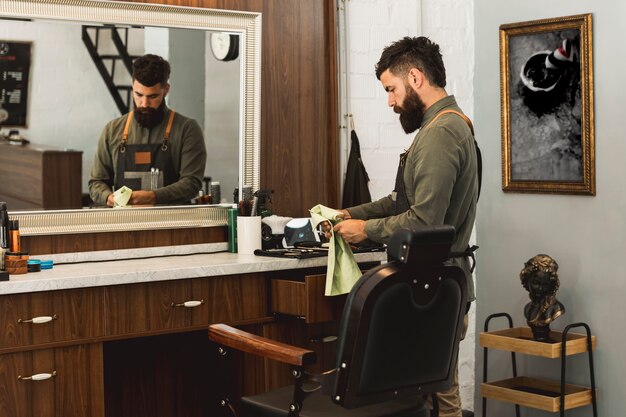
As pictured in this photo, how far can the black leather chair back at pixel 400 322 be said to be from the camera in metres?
2.52

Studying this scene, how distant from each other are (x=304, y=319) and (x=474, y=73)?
1818mm

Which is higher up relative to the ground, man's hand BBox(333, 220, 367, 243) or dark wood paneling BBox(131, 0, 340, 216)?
dark wood paneling BBox(131, 0, 340, 216)

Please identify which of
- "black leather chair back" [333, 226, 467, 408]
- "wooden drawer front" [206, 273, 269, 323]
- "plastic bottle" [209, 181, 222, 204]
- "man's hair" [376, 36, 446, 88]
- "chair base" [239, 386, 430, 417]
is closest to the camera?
"black leather chair back" [333, 226, 467, 408]

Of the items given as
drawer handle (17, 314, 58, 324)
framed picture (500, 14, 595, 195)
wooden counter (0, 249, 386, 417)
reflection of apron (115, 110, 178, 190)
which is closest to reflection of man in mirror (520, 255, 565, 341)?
framed picture (500, 14, 595, 195)

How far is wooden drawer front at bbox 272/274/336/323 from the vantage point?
3.34 meters

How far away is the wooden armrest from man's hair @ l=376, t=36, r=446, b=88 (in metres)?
1.09

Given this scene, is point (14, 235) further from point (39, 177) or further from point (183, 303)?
point (183, 303)

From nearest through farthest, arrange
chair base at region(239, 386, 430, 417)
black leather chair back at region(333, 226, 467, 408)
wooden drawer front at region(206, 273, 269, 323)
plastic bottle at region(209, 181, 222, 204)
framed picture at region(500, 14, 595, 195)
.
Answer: black leather chair back at region(333, 226, 467, 408)
chair base at region(239, 386, 430, 417)
wooden drawer front at region(206, 273, 269, 323)
plastic bottle at region(209, 181, 222, 204)
framed picture at region(500, 14, 595, 195)

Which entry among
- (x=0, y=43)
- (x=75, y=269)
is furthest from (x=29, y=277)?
(x=0, y=43)

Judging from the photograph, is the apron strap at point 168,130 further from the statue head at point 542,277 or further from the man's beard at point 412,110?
the statue head at point 542,277

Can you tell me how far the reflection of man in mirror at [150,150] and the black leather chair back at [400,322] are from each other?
1386 millimetres

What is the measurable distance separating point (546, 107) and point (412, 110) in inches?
49.5

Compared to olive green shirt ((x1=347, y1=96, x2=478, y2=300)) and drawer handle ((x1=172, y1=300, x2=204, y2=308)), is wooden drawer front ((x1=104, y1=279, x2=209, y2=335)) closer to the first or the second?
drawer handle ((x1=172, y1=300, x2=204, y2=308))

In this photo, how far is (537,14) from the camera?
433 centimetres
